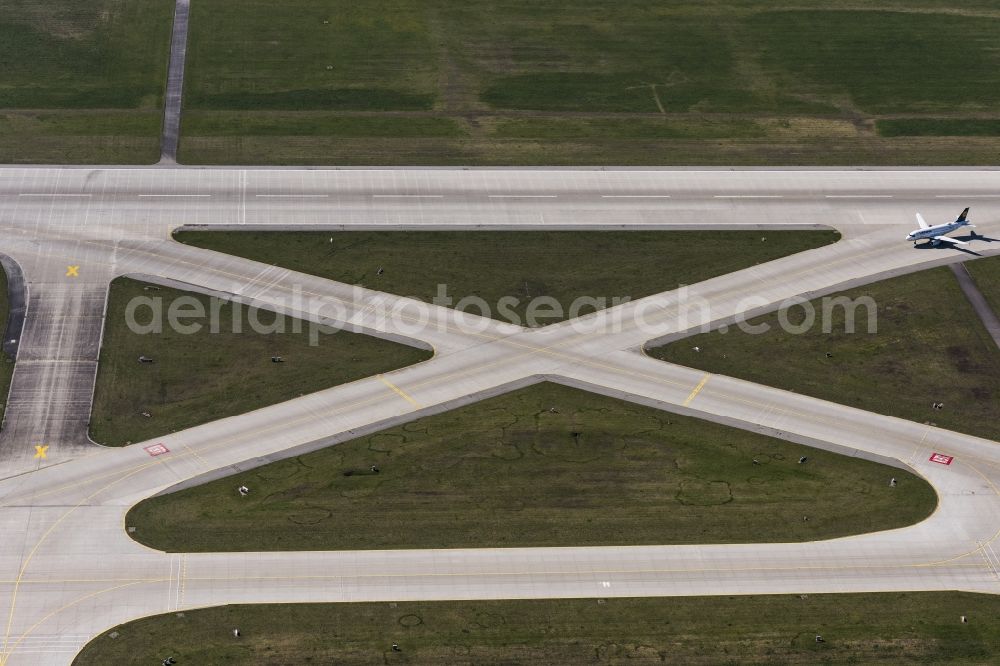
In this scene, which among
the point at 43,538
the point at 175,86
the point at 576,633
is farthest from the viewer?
the point at 175,86

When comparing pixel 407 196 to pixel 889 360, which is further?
pixel 407 196

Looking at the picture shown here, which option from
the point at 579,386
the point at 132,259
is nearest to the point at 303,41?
the point at 132,259

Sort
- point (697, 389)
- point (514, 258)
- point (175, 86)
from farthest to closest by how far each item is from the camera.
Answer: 1. point (175, 86)
2. point (514, 258)
3. point (697, 389)

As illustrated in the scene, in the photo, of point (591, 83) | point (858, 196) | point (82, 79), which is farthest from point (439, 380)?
point (82, 79)

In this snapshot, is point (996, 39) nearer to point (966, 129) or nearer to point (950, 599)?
point (966, 129)

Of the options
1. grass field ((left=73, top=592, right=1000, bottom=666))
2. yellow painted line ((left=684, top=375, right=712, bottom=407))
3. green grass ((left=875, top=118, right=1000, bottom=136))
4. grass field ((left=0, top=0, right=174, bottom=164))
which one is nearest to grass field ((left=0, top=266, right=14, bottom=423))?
grass field ((left=0, top=0, right=174, bottom=164))

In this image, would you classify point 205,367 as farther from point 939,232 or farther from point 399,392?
point 939,232

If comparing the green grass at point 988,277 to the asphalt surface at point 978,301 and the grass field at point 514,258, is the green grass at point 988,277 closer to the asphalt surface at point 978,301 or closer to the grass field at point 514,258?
the asphalt surface at point 978,301
